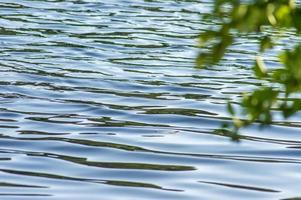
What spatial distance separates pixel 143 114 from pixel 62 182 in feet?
7.75

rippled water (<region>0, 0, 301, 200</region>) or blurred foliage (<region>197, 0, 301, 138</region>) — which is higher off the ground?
rippled water (<region>0, 0, 301, 200</region>)

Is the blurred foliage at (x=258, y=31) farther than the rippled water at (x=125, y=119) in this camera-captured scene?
No

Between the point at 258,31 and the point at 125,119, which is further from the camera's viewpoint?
the point at 125,119

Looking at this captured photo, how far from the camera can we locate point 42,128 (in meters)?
9.02

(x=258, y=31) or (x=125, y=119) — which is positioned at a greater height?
(x=125, y=119)

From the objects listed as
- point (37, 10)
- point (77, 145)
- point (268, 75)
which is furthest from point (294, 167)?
point (37, 10)

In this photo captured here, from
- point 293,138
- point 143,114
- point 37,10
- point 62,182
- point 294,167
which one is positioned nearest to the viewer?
point 62,182

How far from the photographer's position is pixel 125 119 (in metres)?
9.50

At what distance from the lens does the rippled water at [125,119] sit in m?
7.53

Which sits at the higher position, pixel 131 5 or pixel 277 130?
pixel 131 5

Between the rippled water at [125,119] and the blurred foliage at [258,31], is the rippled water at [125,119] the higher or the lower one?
the higher one

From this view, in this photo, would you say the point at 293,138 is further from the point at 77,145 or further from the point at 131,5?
the point at 131,5

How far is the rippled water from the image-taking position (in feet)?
24.7

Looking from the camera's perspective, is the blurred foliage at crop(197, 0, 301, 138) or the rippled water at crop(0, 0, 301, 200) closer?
the blurred foliage at crop(197, 0, 301, 138)
